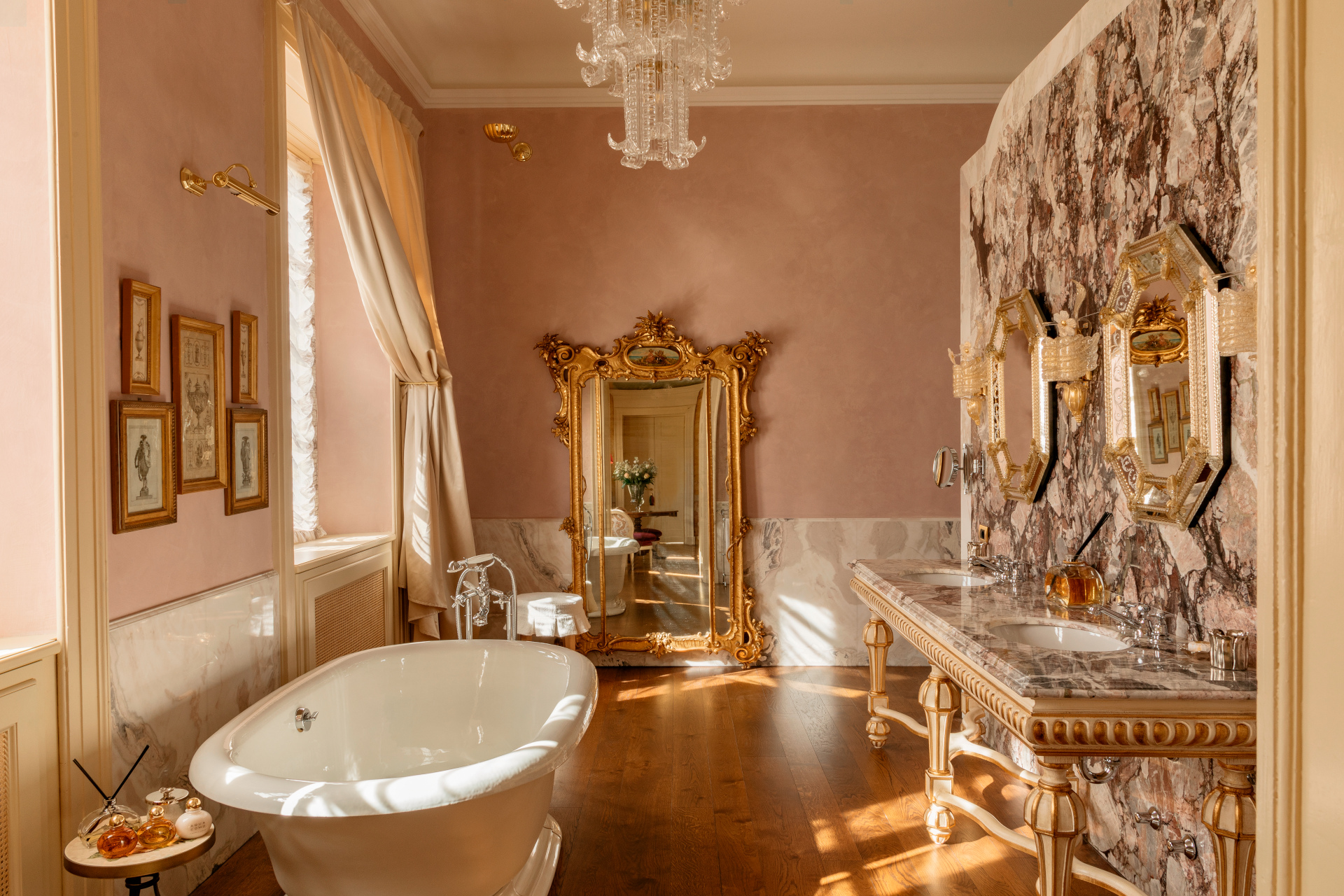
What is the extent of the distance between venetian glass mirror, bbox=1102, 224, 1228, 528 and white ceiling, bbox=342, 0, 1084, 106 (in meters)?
2.39

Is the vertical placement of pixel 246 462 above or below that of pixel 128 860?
above

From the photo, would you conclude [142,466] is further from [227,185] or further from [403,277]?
[403,277]

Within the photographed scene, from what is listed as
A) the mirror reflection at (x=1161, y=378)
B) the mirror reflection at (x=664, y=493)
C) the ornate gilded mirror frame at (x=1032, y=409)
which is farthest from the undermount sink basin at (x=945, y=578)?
the mirror reflection at (x=664, y=493)

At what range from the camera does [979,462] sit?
3.53 metres

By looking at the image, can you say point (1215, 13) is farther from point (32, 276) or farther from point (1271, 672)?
point (32, 276)

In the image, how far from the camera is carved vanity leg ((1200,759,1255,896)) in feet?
5.79

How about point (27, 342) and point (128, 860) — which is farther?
point (27, 342)

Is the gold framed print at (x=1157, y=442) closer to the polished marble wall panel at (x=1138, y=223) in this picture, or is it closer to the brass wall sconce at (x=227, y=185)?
the polished marble wall panel at (x=1138, y=223)

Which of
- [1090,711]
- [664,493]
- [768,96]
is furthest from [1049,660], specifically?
[768,96]

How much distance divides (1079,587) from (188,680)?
8.26 ft

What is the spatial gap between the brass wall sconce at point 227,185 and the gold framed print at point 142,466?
23.5 inches

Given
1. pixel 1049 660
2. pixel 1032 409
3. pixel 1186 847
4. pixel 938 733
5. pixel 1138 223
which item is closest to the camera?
pixel 1049 660

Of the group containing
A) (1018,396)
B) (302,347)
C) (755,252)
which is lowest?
(1018,396)

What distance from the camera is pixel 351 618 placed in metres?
3.40
